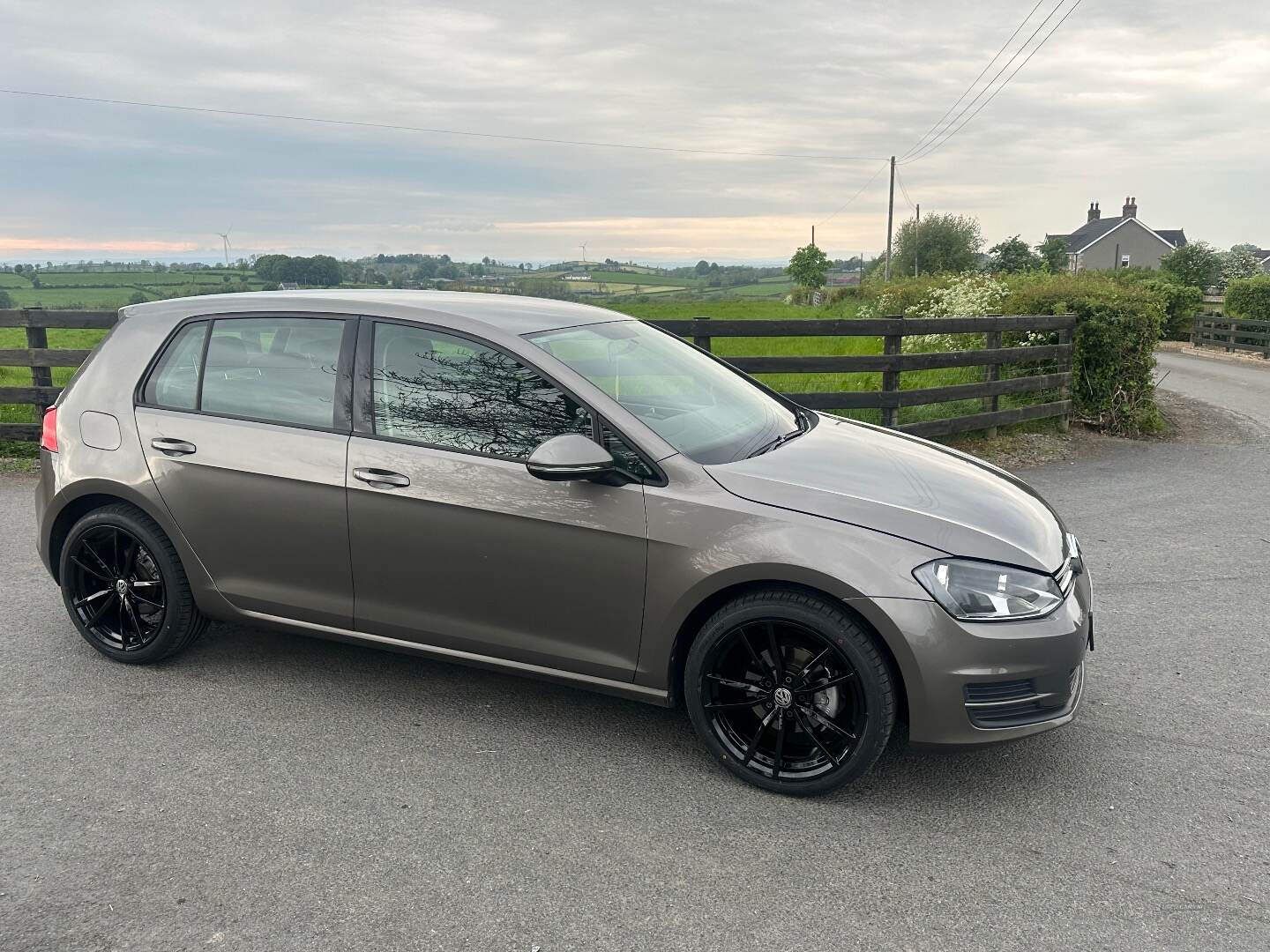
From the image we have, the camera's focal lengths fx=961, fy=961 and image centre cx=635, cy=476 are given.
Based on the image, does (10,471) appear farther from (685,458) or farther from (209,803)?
(685,458)

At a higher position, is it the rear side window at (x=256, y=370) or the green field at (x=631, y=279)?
the green field at (x=631, y=279)

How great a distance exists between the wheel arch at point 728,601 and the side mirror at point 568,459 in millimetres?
606

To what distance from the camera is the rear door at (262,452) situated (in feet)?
12.9

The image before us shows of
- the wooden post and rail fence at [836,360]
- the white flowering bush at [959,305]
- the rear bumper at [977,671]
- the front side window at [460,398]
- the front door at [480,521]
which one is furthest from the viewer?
the white flowering bush at [959,305]

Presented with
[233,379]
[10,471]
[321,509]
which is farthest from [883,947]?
[10,471]

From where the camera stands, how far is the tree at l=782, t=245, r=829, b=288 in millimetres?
114000

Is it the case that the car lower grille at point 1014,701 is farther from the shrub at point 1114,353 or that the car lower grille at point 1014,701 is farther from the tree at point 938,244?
the tree at point 938,244

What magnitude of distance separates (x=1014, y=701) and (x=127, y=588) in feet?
12.4

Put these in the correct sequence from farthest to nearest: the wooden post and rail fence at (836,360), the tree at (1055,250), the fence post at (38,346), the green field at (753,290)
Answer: the tree at (1055,250), the green field at (753,290), the fence post at (38,346), the wooden post and rail fence at (836,360)

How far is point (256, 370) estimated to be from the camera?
4141 mm

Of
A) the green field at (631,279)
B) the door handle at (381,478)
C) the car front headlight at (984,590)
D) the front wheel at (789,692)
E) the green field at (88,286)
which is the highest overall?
the green field at (631,279)

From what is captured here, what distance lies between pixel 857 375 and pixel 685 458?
10.8 metres

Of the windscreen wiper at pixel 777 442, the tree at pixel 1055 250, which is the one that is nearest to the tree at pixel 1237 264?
the tree at pixel 1055 250

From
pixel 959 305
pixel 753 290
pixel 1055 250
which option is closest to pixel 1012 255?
pixel 1055 250
